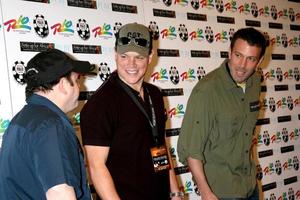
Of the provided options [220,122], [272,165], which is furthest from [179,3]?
[272,165]

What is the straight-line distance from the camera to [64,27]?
2404 mm

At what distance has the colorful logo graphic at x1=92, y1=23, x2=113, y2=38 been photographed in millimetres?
2562

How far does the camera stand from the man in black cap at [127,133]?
5.18 feet

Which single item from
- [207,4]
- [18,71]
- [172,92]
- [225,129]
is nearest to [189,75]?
[172,92]

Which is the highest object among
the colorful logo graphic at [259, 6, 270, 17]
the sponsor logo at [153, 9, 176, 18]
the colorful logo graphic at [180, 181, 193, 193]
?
the colorful logo graphic at [259, 6, 270, 17]

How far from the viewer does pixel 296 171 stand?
409 cm

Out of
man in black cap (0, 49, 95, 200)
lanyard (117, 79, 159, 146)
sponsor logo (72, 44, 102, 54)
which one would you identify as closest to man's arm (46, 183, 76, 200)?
man in black cap (0, 49, 95, 200)

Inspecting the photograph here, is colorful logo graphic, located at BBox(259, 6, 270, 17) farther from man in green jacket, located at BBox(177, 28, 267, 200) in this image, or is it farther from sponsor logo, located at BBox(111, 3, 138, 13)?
man in green jacket, located at BBox(177, 28, 267, 200)

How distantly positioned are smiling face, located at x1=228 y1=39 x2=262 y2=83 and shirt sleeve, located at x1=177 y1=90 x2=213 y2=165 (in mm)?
284

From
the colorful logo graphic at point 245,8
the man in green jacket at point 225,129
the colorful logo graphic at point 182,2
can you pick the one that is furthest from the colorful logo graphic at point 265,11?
the man in green jacket at point 225,129

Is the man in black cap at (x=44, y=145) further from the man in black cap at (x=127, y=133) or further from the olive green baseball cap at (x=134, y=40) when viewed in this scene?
the olive green baseball cap at (x=134, y=40)

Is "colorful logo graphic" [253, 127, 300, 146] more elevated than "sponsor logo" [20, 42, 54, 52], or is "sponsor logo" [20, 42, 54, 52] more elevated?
"sponsor logo" [20, 42, 54, 52]

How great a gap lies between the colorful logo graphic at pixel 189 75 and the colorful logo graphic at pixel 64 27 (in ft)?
3.58

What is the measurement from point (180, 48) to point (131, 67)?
1.42 m
